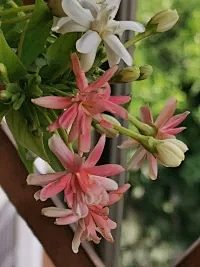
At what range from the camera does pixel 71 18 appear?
0.45 meters

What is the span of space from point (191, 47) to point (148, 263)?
1.33 ft

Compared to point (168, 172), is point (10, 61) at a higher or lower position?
A: higher

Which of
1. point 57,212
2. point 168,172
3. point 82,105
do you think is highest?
point 82,105

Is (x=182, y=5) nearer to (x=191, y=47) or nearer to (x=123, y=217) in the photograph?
(x=191, y=47)

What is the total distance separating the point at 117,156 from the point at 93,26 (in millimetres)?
545

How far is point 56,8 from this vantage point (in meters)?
0.48

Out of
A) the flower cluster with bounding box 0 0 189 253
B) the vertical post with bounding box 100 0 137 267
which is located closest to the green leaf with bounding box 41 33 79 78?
the flower cluster with bounding box 0 0 189 253

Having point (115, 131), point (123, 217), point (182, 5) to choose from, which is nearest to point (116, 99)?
point (115, 131)

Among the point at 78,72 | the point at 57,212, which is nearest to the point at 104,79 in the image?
the point at 78,72

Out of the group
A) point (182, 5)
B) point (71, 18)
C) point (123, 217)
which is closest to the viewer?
point (71, 18)

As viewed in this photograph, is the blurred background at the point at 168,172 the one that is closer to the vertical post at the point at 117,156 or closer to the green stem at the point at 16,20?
the vertical post at the point at 117,156

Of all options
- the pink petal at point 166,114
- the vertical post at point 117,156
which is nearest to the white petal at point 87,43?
the pink petal at point 166,114

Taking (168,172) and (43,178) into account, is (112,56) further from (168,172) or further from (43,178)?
(168,172)

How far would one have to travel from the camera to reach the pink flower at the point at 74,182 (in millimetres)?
466
